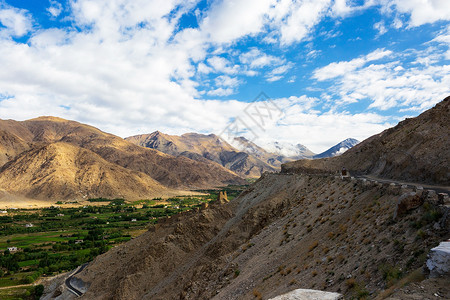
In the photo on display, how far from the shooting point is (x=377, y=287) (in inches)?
377

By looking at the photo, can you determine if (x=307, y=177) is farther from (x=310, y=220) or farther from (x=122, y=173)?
(x=122, y=173)

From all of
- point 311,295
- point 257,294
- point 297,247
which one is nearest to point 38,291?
point 257,294

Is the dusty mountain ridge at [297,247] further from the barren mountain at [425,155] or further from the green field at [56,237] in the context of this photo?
the green field at [56,237]

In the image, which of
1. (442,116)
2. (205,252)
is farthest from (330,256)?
(442,116)

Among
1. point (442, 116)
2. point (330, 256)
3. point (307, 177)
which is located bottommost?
point (330, 256)

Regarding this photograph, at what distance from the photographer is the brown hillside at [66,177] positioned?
162500 millimetres

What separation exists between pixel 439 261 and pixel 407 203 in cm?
509

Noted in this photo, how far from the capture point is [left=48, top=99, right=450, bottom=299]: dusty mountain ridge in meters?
10.6

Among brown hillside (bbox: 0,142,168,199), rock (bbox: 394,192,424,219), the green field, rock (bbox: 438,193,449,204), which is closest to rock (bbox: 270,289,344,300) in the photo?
rock (bbox: 394,192,424,219)

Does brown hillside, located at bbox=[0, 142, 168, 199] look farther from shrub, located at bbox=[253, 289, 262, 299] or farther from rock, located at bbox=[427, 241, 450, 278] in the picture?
rock, located at bbox=[427, 241, 450, 278]

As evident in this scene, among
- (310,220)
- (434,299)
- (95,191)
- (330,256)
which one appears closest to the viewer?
(434,299)

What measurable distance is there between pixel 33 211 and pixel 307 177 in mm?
142738

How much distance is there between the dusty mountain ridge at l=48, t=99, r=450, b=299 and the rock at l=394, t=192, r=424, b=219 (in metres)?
0.04

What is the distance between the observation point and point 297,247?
59.5 feet
